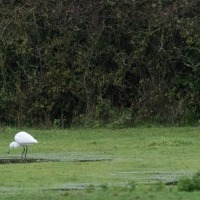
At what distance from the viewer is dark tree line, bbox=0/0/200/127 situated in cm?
2606

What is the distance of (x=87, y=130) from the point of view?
80.9ft

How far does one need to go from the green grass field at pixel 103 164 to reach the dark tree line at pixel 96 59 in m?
1.64

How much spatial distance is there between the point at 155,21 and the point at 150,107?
236 centimetres

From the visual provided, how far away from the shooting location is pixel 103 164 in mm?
17375

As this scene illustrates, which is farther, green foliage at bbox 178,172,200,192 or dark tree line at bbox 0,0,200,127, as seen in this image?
dark tree line at bbox 0,0,200,127

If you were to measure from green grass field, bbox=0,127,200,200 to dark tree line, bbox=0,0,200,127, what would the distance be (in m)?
1.64

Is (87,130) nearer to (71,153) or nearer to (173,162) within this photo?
(71,153)

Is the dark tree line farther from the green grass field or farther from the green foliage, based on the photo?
the green foliage

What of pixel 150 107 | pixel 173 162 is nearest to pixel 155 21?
pixel 150 107

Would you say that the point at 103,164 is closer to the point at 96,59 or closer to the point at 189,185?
the point at 189,185

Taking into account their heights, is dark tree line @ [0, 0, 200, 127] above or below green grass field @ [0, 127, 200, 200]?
above

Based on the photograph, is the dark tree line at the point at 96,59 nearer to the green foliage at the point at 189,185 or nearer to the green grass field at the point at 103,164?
the green grass field at the point at 103,164

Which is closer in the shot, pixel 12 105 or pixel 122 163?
pixel 122 163

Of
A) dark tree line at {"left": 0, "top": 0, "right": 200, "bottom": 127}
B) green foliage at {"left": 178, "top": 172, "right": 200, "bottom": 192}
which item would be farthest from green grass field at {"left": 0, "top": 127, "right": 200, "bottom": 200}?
dark tree line at {"left": 0, "top": 0, "right": 200, "bottom": 127}
